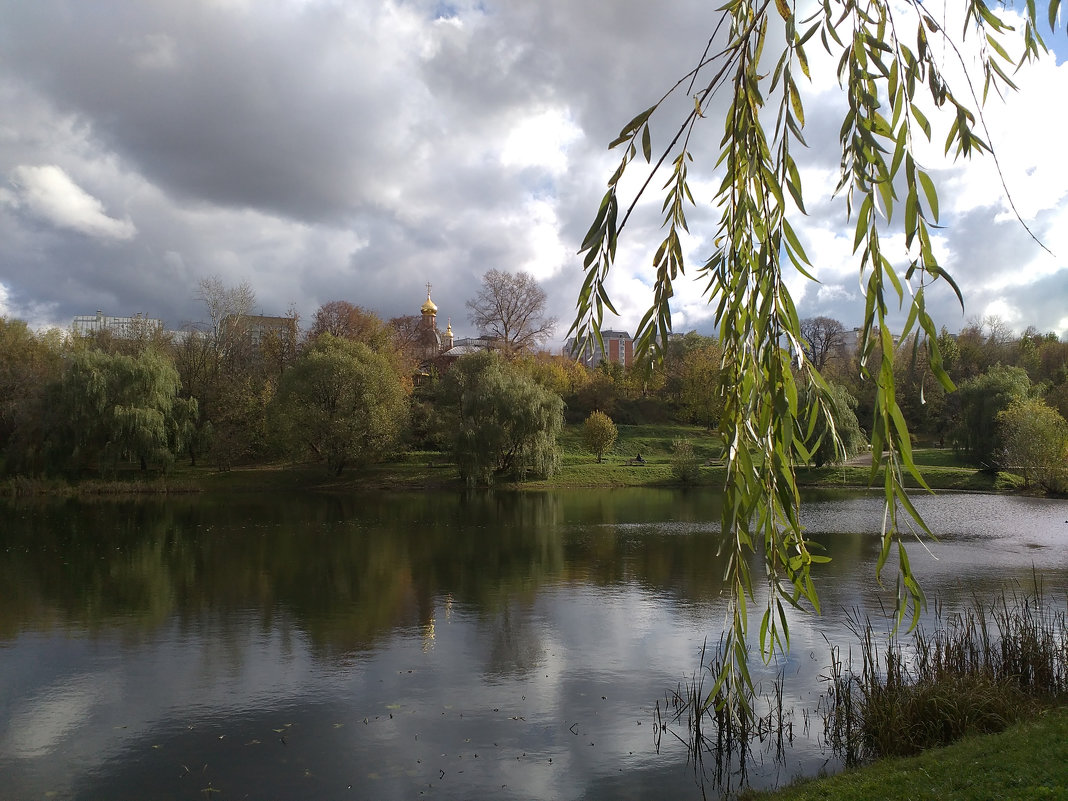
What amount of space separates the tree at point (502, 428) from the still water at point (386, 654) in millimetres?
13819

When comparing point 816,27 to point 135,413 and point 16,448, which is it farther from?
point 16,448

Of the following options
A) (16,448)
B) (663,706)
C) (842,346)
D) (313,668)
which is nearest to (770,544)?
(663,706)

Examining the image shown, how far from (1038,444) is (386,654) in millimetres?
33756

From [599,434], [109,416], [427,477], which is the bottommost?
[427,477]

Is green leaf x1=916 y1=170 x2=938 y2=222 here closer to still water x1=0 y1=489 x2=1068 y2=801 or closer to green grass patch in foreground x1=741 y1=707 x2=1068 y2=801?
green grass patch in foreground x1=741 y1=707 x2=1068 y2=801

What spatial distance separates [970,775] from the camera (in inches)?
202

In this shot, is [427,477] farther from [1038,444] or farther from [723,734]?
[723,734]

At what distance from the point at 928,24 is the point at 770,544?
1.98 m

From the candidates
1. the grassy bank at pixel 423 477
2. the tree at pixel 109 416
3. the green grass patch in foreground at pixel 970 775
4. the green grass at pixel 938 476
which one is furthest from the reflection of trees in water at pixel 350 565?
the green grass at pixel 938 476

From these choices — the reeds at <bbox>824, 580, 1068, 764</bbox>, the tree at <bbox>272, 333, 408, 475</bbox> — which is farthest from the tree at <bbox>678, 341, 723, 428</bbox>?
the reeds at <bbox>824, 580, 1068, 764</bbox>

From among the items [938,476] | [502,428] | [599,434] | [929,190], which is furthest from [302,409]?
[929,190]

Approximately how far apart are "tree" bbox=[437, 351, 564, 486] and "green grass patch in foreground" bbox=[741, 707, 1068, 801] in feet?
99.2

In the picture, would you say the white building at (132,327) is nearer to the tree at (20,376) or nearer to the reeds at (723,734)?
the tree at (20,376)

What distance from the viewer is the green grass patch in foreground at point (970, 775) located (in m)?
4.82
